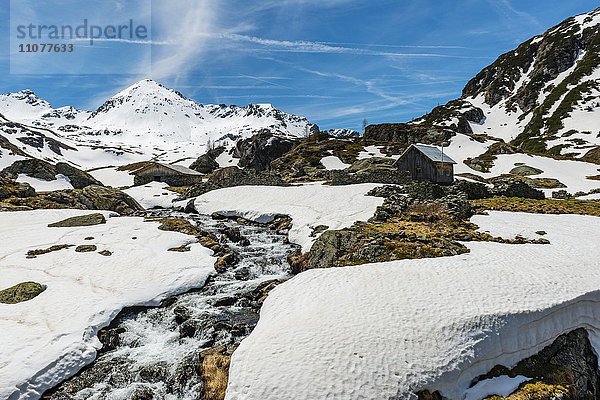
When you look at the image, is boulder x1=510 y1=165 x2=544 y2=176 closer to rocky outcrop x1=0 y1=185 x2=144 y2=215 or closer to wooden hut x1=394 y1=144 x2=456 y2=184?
wooden hut x1=394 y1=144 x2=456 y2=184

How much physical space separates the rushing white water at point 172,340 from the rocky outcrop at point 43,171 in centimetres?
7224

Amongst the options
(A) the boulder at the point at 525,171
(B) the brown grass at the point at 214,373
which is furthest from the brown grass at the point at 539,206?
(A) the boulder at the point at 525,171

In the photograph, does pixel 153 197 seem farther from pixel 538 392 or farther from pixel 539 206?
pixel 538 392

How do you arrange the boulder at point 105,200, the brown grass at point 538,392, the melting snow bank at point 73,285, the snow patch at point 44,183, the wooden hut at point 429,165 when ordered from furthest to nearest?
the snow patch at point 44,183, the wooden hut at point 429,165, the boulder at point 105,200, the melting snow bank at point 73,285, the brown grass at point 538,392

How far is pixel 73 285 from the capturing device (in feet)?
66.3

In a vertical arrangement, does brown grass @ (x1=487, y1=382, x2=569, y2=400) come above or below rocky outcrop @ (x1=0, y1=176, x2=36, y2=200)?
below

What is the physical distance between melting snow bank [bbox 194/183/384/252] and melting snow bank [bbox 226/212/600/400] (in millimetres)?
10523

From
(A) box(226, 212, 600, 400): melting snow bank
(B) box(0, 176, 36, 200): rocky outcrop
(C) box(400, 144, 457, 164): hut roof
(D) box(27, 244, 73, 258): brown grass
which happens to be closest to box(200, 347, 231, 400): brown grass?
(A) box(226, 212, 600, 400): melting snow bank

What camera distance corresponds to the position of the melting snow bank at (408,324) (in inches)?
461

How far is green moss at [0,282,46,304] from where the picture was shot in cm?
1820

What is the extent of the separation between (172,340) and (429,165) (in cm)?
4778

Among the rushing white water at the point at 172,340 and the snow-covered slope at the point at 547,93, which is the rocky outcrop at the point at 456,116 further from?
the rushing white water at the point at 172,340

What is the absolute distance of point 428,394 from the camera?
11.7 metres

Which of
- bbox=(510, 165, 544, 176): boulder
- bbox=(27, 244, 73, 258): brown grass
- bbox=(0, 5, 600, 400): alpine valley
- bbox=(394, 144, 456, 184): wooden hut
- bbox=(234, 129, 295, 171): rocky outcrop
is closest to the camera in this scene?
bbox=(0, 5, 600, 400): alpine valley
